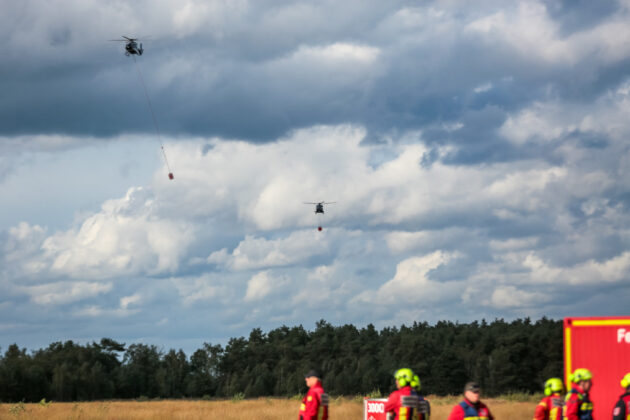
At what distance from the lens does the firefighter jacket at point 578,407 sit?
14.0 meters

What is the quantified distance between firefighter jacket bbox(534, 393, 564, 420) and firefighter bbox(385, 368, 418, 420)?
2.78 metres

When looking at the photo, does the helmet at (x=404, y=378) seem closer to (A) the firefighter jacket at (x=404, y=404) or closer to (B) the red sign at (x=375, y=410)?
(A) the firefighter jacket at (x=404, y=404)

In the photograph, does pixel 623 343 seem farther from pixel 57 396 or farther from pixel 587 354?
pixel 57 396

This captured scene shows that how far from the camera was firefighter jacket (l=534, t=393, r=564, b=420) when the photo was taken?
48.7ft

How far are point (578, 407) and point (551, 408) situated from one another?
1.39 meters

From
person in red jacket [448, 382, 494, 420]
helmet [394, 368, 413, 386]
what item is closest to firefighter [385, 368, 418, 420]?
helmet [394, 368, 413, 386]

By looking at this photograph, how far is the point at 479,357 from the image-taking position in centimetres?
9838

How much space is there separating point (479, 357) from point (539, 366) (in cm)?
871

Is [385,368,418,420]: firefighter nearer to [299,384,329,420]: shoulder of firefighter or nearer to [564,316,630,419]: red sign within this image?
[299,384,329,420]: shoulder of firefighter

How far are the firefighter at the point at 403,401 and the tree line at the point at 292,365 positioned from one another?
219ft

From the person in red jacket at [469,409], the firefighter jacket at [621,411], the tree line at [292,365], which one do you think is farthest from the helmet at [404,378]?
the tree line at [292,365]

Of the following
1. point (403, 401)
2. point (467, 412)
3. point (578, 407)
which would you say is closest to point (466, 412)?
point (467, 412)

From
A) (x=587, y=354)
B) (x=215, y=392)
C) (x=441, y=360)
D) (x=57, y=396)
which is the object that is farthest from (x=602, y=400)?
(x=215, y=392)

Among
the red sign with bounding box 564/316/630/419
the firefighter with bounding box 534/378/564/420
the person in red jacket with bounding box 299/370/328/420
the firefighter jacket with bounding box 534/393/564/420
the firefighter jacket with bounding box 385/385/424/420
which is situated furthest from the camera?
the red sign with bounding box 564/316/630/419
